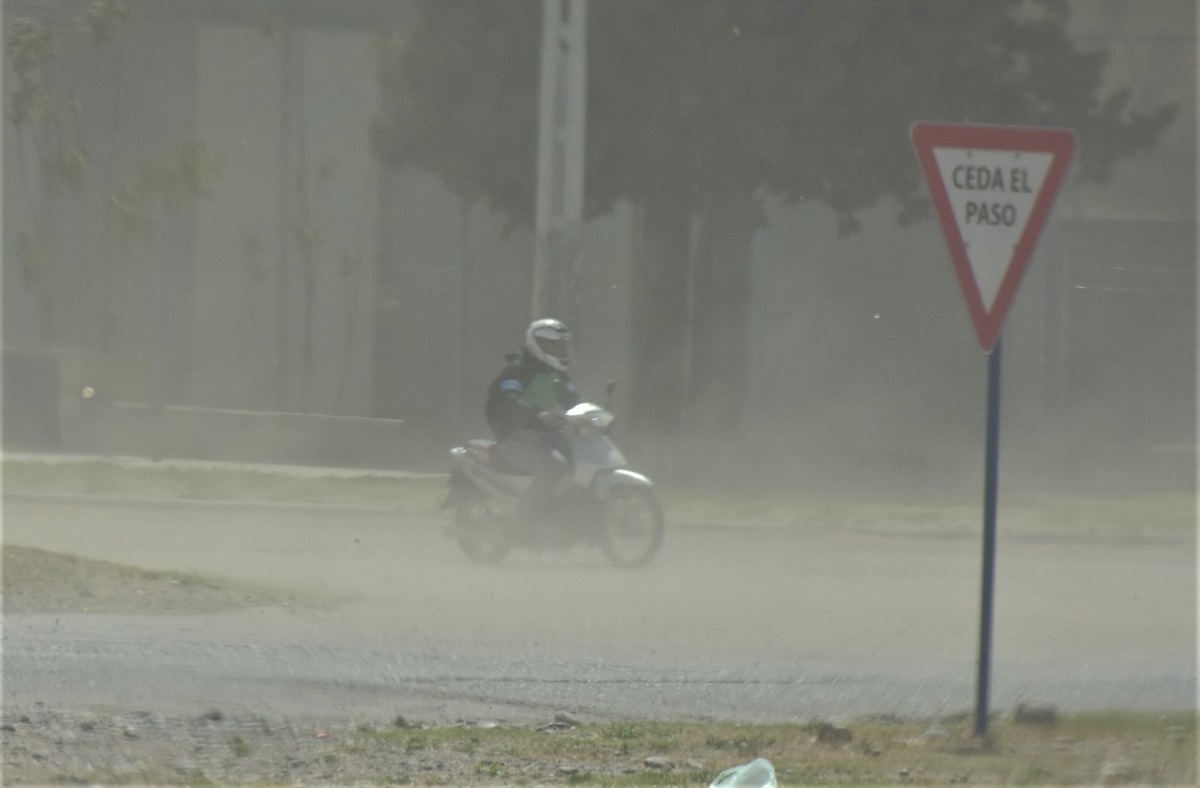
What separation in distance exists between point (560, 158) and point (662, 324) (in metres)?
3.48

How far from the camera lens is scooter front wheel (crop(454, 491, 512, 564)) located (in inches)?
487

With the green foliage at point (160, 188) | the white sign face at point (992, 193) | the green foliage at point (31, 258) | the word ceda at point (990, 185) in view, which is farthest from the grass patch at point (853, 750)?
the green foliage at point (31, 258)

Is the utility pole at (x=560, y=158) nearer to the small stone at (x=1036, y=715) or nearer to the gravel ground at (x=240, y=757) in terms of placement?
the small stone at (x=1036, y=715)

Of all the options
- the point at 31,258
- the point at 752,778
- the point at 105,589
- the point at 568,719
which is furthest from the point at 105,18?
the point at 752,778

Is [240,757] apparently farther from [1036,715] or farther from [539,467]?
[539,467]

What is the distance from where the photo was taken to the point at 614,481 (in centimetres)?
1222

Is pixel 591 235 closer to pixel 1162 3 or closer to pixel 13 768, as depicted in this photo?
pixel 1162 3

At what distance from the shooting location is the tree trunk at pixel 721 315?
20766 millimetres

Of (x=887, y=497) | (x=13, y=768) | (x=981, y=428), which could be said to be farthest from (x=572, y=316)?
(x=13, y=768)

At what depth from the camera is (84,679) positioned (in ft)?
25.0

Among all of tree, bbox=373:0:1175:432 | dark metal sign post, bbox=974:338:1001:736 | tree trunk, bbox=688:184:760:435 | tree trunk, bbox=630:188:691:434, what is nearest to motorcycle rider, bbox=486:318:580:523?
dark metal sign post, bbox=974:338:1001:736

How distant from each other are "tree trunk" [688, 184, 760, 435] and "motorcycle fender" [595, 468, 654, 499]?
8799 millimetres

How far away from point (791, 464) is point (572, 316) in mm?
2840

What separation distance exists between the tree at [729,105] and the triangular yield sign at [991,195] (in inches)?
498
